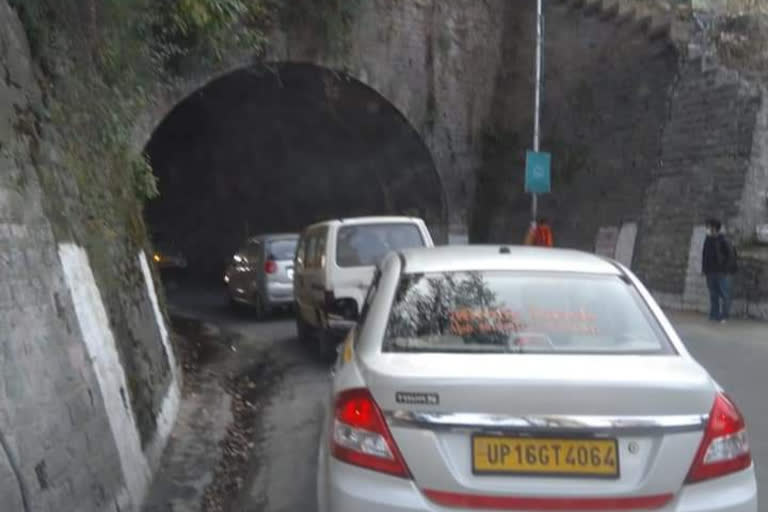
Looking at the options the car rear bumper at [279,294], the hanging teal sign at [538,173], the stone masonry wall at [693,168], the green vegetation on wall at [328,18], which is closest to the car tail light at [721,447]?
the stone masonry wall at [693,168]

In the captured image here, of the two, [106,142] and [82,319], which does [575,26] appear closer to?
[106,142]

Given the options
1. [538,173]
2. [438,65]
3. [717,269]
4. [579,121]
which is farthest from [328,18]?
[717,269]

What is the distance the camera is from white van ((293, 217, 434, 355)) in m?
12.8

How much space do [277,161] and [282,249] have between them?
887 centimetres

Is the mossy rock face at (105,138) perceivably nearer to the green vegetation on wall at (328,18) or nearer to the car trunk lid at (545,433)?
the car trunk lid at (545,433)

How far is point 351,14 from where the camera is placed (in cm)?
2167

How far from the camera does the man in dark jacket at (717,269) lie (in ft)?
50.1

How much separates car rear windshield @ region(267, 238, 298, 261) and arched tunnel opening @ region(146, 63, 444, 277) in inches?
144

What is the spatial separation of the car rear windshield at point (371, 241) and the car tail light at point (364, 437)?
29.0ft

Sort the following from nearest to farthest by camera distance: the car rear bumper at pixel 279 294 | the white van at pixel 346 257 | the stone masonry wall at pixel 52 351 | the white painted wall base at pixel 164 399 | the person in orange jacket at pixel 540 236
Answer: the stone masonry wall at pixel 52 351 → the white painted wall base at pixel 164 399 → the white van at pixel 346 257 → the car rear bumper at pixel 279 294 → the person in orange jacket at pixel 540 236

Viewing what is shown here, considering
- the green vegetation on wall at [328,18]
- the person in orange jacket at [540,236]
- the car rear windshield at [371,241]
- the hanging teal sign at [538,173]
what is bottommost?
the person in orange jacket at [540,236]

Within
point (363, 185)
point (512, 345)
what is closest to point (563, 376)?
point (512, 345)

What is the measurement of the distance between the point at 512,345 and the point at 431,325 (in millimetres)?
402

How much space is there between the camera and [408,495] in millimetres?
3965
